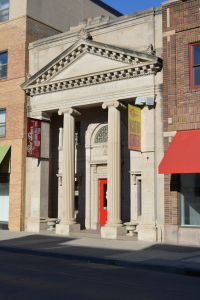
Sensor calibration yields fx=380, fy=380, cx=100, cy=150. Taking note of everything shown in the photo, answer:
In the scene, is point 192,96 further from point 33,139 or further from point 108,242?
point 33,139

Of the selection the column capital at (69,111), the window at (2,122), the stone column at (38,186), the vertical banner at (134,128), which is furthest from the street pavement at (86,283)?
the window at (2,122)

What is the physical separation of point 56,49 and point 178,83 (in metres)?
8.65

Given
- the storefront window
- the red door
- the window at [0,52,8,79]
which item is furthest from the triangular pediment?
the red door

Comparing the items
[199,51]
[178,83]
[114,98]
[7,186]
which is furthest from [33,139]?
[199,51]

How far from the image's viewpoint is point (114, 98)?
19281 mm

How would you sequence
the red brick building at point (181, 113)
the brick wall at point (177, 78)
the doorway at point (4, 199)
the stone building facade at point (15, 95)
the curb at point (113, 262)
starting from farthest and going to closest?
the doorway at point (4, 199)
the stone building facade at point (15, 95)
the brick wall at point (177, 78)
the red brick building at point (181, 113)
the curb at point (113, 262)

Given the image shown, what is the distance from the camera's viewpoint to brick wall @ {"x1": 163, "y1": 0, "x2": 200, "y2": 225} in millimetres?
16828

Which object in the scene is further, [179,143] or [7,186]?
[7,186]

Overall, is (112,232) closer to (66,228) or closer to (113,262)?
(66,228)

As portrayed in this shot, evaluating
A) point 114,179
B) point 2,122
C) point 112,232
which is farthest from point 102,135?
point 2,122

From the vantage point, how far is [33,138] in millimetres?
21812

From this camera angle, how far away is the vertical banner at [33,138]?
2150cm

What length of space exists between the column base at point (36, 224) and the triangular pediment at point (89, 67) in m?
7.50

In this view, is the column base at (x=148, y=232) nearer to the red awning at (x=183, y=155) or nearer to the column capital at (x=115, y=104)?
the red awning at (x=183, y=155)
